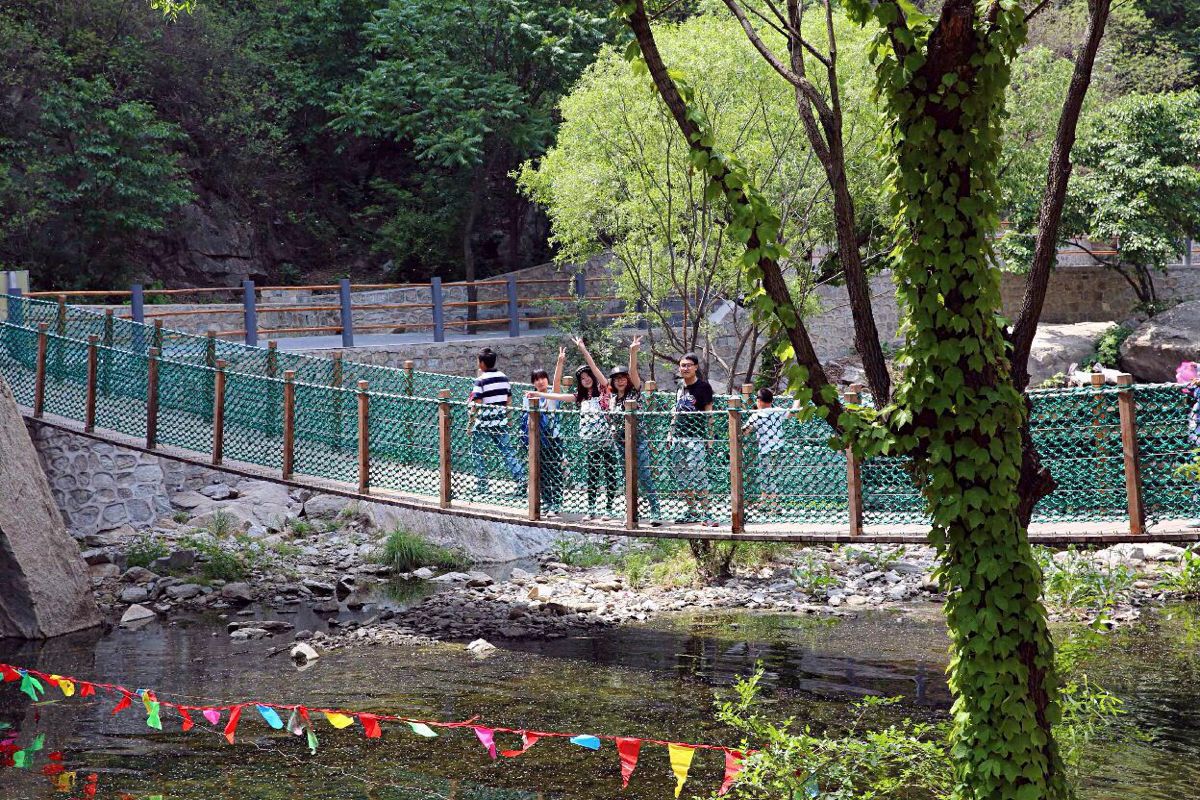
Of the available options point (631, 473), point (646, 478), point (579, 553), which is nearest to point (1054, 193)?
point (631, 473)

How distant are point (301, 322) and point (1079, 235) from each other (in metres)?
11.8

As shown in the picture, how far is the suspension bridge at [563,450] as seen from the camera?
304 inches

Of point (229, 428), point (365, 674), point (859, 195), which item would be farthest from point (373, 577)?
point (859, 195)

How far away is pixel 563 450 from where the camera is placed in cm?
952

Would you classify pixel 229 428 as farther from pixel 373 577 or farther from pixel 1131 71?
pixel 1131 71

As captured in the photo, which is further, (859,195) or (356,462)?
(859,195)

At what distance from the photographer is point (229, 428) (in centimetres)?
1135

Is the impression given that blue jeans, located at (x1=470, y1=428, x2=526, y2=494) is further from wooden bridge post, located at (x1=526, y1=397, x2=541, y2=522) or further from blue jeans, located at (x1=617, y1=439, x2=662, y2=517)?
blue jeans, located at (x1=617, y1=439, x2=662, y2=517)

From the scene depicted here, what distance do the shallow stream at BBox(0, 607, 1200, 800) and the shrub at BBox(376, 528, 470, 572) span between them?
2.37 metres

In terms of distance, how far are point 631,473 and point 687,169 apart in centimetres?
722

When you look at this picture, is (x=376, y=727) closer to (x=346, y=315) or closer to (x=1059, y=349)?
(x=346, y=315)

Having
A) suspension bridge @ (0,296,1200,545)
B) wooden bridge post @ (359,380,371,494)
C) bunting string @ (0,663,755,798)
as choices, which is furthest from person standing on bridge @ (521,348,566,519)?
bunting string @ (0,663,755,798)

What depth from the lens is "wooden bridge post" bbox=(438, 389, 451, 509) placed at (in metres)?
9.84

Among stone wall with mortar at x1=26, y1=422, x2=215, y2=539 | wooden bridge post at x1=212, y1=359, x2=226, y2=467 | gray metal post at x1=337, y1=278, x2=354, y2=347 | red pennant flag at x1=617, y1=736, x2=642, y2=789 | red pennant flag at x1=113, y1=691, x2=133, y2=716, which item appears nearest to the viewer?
red pennant flag at x1=617, y1=736, x2=642, y2=789
